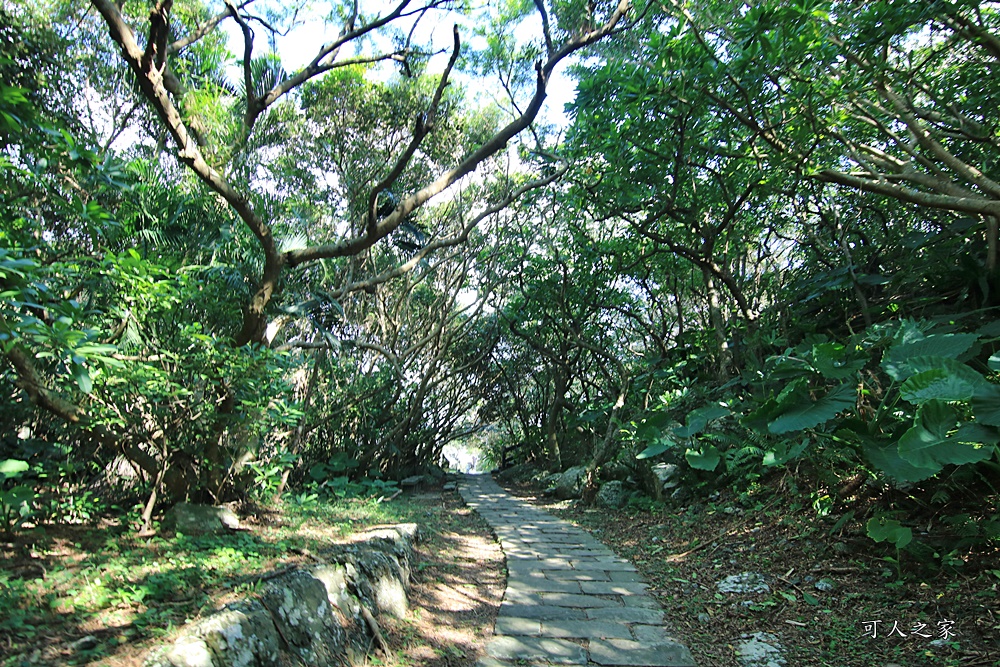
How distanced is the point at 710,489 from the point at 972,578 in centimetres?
298

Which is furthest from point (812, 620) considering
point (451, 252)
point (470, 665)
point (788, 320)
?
point (451, 252)

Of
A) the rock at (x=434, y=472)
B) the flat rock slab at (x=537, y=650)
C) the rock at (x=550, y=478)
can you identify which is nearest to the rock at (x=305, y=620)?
the flat rock slab at (x=537, y=650)

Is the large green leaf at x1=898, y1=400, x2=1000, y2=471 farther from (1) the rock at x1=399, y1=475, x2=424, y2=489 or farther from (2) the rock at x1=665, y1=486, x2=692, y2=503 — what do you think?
(1) the rock at x1=399, y1=475, x2=424, y2=489

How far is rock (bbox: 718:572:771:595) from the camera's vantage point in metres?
3.60

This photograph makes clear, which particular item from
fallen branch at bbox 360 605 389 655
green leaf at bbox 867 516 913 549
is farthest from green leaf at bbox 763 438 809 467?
fallen branch at bbox 360 605 389 655

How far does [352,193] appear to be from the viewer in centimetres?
914

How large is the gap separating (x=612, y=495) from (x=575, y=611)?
3772 millimetres

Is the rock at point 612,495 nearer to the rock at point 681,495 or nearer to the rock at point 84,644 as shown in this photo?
the rock at point 681,495

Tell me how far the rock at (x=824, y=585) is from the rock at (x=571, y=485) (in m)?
4.83

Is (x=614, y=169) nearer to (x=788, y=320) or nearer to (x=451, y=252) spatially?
(x=788, y=320)

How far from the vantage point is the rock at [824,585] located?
3285 millimetres

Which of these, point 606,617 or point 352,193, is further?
point 352,193

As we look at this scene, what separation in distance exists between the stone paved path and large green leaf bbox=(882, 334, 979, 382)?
68.5 inches

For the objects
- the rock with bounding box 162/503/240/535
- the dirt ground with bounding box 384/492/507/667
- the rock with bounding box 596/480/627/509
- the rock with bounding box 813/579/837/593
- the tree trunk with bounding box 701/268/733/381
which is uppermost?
the tree trunk with bounding box 701/268/733/381
